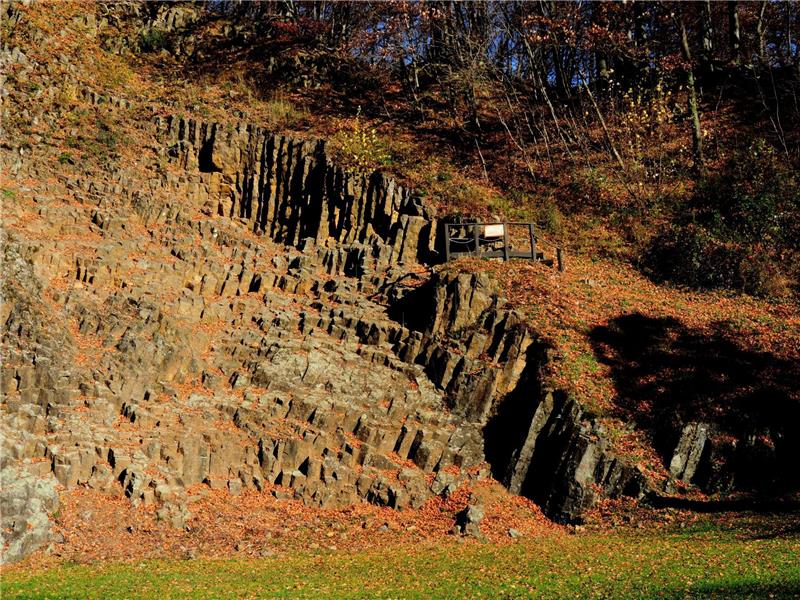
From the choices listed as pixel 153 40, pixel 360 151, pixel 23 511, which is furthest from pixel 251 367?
pixel 153 40

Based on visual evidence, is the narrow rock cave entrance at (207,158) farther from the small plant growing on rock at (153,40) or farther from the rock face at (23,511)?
the rock face at (23,511)

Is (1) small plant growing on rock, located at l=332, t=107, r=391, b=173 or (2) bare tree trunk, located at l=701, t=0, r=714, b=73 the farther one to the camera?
(2) bare tree trunk, located at l=701, t=0, r=714, b=73

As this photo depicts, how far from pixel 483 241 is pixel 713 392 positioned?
13080 mm

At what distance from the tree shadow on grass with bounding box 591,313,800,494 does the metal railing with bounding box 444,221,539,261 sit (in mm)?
6210

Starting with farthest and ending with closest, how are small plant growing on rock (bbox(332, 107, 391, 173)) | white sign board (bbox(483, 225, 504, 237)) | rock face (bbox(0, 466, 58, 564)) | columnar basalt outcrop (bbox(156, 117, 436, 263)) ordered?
small plant growing on rock (bbox(332, 107, 391, 173)) < columnar basalt outcrop (bbox(156, 117, 436, 263)) < white sign board (bbox(483, 225, 504, 237)) < rock face (bbox(0, 466, 58, 564))

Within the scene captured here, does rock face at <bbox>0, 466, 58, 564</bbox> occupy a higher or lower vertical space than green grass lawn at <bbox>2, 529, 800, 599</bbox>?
lower

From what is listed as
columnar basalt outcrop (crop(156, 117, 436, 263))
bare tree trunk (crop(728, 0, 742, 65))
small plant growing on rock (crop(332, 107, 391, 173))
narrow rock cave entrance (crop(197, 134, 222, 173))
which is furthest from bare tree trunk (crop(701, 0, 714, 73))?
narrow rock cave entrance (crop(197, 134, 222, 173))

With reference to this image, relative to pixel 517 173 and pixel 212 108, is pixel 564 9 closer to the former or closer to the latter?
pixel 517 173

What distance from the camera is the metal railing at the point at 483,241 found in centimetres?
2941

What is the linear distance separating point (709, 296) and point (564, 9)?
24303mm

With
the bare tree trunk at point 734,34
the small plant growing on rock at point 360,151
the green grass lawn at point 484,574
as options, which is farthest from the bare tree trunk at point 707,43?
the green grass lawn at point 484,574

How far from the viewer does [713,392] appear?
21.6 m

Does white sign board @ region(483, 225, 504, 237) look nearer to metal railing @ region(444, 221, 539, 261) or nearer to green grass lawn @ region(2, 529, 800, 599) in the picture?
metal railing @ region(444, 221, 539, 261)

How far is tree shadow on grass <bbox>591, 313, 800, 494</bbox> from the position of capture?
19.5 m
